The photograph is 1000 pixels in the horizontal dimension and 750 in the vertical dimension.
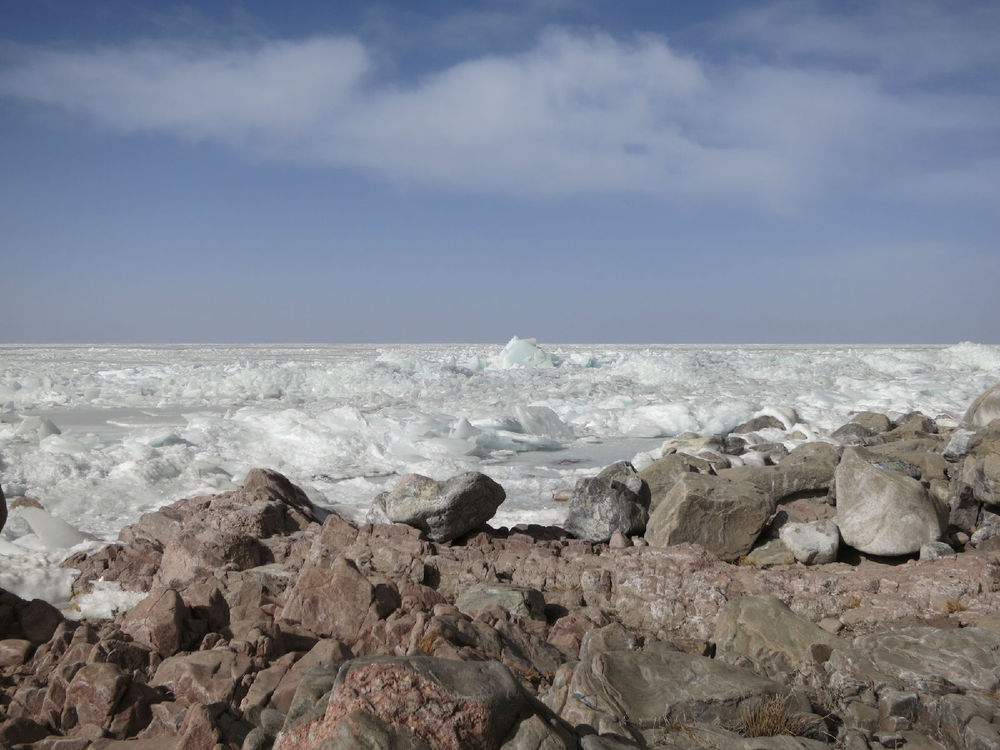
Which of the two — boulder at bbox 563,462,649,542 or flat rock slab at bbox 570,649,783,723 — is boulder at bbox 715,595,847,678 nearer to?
flat rock slab at bbox 570,649,783,723

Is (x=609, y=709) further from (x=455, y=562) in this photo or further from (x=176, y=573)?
(x=176, y=573)

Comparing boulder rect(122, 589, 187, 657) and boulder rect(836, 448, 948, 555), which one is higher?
boulder rect(836, 448, 948, 555)

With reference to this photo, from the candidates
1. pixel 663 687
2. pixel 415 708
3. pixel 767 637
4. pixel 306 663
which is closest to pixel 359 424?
pixel 306 663

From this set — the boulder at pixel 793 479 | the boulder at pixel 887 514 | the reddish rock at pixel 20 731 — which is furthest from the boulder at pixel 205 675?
the boulder at pixel 793 479

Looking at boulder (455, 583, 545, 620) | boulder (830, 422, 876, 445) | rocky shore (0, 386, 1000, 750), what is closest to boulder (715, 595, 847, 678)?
rocky shore (0, 386, 1000, 750)

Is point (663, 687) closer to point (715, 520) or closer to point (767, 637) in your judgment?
point (767, 637)

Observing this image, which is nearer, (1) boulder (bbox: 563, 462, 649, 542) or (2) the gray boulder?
(2) the gray boulder

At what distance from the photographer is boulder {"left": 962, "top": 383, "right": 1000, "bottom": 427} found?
886 centimetres

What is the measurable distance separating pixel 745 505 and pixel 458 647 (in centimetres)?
265

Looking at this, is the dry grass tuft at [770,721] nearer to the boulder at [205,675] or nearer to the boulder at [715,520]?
the boulder at [205,675]

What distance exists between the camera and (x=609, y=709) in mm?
2852

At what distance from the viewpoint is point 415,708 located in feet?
7.16

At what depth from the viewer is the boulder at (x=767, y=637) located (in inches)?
142

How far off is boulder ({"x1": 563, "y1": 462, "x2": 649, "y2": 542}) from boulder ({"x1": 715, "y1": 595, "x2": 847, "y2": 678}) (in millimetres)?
1609
